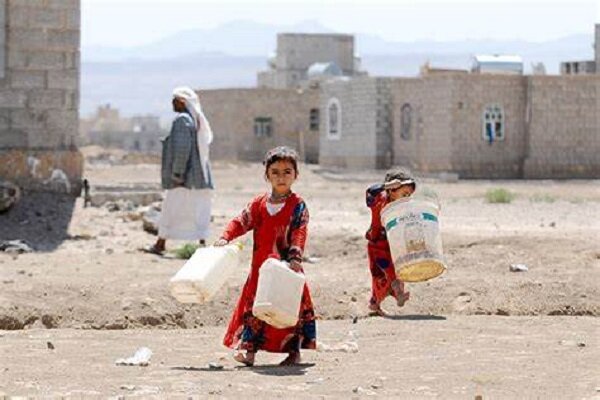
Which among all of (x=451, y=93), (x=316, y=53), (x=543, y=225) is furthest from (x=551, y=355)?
(x=316, y=53)

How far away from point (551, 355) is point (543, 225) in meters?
10.0

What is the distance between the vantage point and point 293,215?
26.5 feet

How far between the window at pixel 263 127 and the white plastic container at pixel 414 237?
4018 centimetres

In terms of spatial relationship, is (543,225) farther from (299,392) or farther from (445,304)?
(299,392)

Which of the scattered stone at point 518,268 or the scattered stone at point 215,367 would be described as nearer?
the scattered stone at point 215,367

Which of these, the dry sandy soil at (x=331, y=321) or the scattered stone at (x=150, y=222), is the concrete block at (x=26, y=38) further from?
the scattered stone at (x=150, y=222)

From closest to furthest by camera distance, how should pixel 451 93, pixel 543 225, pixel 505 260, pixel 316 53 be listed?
1. pixel 505 260
2. pixel 543 225
3. pixel 451 93
4. pixel 316 53

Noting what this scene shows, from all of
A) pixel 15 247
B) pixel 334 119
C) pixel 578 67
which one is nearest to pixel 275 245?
pixel 15 247

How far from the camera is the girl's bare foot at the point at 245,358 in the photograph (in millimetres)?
7867

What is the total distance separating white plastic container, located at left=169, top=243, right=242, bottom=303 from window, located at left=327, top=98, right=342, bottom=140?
33537 mm

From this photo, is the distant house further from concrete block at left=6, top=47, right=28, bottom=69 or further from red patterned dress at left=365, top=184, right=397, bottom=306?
red patterned dress at left=365, top=184, right=397, bottom=306

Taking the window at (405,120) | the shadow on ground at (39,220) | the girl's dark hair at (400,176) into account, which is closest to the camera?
the girl's dark hair at (400,176)

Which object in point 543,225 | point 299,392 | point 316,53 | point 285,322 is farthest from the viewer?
point 316,53

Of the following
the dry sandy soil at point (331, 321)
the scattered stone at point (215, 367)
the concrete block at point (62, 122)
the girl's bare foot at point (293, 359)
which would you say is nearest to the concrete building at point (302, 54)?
the dry sandy soil at point (331, 321)
